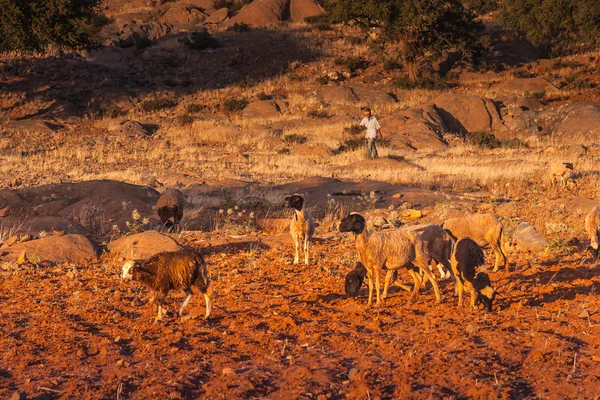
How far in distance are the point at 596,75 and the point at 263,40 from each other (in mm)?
23485

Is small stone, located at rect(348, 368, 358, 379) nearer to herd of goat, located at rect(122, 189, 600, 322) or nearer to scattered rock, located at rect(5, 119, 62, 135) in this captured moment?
herd of goat, located at rect(122, 189, 600, 322)

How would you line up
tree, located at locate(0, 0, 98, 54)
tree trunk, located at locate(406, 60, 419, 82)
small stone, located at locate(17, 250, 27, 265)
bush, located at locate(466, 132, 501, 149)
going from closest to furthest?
small stone, located at locate(17, 250, 27, 265) → bush, located at locate(466, 132, 501, 149) → tree, located at locate(0, 0, 98, 54) → tree trunk, located at locate(406, 60, 419, 82)

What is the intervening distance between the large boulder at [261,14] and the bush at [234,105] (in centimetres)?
1943

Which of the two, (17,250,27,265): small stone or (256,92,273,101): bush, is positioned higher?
(17,250,27,265): small stone

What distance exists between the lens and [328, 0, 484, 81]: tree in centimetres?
4294

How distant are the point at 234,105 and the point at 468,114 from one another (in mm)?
12829

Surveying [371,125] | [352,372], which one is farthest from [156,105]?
[352,372]

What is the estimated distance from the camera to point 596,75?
47.3m

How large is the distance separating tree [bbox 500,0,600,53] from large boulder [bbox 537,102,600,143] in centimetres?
1065

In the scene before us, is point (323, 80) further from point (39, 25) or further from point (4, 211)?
point (4, 211)

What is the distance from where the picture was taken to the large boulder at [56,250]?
10.9 meters

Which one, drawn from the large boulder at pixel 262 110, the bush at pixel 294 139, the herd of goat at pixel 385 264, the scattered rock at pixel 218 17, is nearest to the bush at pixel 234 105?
the large boulder at pixel 262 110

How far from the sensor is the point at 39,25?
113 ft

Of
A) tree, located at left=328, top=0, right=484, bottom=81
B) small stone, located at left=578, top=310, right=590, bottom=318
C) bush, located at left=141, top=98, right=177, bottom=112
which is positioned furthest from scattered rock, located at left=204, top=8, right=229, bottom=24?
small stone, located at left=578, top=310, right=590, bottom=318
